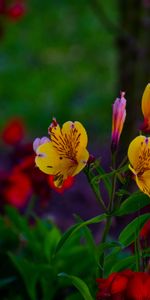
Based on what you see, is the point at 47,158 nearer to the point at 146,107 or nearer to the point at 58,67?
the point at 146,107

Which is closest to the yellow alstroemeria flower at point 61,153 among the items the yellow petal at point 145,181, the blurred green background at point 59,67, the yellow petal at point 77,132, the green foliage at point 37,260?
the yellow petal at point 77,132

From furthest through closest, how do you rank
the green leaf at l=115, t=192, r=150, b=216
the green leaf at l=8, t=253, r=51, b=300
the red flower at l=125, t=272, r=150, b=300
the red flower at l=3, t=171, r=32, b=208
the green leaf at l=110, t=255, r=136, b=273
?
1. the red flower at l=3, t=171, r=32, b=208
2. the green leaf at l=8, t=253, r=51, b=300
3. the green leaf at l=110, t=255, r=136, b=273
4. the green leaf at l=115, t=192, r=150, b=216
5. the red flower at l=125, t=272, r=150, b=300

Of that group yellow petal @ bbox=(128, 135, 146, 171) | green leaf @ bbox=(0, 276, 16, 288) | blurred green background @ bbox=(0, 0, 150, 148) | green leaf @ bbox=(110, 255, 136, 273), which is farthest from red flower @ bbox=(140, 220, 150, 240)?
blurred green background @ bbox=(0, 0, 150, 148)

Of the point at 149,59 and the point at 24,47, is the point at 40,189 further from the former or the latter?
the point at 24,47

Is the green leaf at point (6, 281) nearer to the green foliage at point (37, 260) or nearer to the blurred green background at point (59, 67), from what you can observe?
the green foliage at point (37, 260)

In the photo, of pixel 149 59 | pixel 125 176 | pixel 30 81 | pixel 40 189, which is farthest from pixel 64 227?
pixel 30 81

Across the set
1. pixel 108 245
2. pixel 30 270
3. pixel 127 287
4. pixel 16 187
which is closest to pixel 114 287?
pixel 127 287

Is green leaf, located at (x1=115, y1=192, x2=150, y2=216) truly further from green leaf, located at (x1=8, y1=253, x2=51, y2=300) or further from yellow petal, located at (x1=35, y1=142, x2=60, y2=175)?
green leaf, located at (x1=8, y1=253, x2=51, y2=300)
